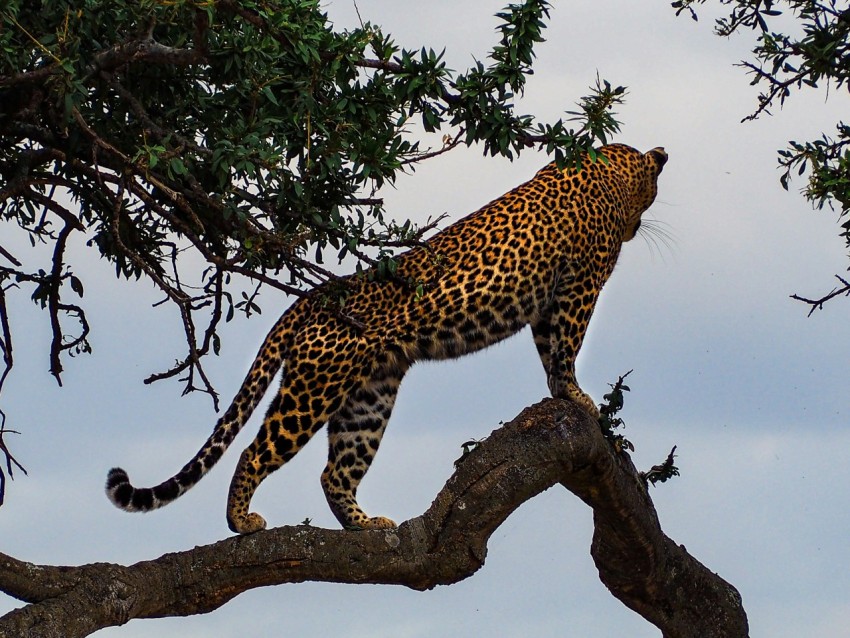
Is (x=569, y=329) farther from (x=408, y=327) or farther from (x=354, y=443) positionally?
(x=354, y=443)

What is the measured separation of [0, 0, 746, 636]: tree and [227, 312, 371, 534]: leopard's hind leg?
32 centimetres

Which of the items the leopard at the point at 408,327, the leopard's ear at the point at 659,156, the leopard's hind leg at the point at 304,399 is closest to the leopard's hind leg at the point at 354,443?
the leopard at the point at 408,327

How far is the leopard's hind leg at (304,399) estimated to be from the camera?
9828 mm

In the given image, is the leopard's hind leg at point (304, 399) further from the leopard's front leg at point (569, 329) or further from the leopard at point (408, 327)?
the leopard's front leg at point (569, 329)

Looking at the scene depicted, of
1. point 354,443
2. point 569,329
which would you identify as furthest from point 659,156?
point 354,443

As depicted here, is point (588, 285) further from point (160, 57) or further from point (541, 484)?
point (160, 57)

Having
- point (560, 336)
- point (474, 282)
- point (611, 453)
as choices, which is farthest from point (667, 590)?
point (474, 282)

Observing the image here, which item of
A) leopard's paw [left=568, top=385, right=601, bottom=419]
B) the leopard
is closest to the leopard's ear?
the leopard

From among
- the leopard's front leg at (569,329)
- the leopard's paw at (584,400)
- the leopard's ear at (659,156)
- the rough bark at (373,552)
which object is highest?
the leopard's ear at (659,156)

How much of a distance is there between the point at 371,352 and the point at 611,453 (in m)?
2.03

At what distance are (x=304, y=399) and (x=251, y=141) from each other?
224cm

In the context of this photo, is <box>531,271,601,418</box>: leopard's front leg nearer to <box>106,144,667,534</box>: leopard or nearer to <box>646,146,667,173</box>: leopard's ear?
<box>106,144,667,534</box>: leopard

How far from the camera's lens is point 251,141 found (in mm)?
8438

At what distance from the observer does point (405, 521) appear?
9.88 metres
